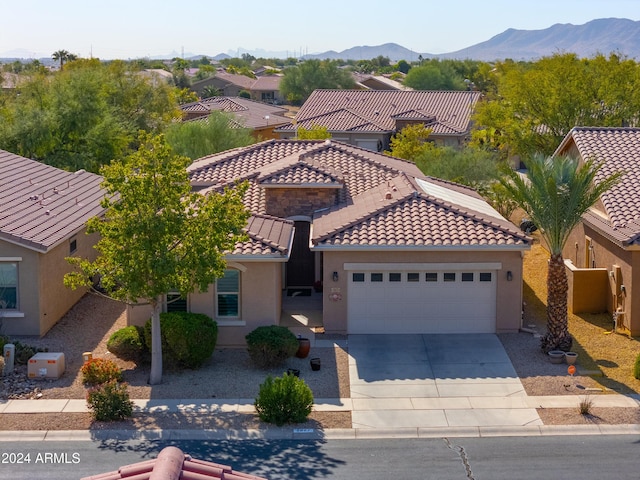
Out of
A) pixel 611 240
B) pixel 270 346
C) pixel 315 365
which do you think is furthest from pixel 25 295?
pixel 611 240

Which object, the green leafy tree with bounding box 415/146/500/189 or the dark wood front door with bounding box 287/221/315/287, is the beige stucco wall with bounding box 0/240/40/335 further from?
the green leafy tree with bounding box 415/146/500/189

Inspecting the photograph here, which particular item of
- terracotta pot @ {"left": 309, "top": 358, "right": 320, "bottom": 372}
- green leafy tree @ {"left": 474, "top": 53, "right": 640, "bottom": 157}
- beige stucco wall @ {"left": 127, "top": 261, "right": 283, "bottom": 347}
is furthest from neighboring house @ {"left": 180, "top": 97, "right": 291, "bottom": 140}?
terracotta pot @ {"left": 309, "top": 358, "right": 320, "bottom": 372}

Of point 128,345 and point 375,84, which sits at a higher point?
point 375,84

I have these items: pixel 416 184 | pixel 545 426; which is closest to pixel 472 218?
pixel 416 184

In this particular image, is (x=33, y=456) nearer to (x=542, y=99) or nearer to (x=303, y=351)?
(x=303, y=351)

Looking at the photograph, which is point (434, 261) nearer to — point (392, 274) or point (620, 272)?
point (392, 274)

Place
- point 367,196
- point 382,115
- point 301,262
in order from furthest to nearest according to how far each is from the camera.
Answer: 1. point 382,115
2. point 301,262
3. point 367,196

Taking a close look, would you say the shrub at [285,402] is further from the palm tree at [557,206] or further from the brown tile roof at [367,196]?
the palm tree at [557,206]

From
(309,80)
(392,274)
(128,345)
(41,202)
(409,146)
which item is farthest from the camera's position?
(309,80)
